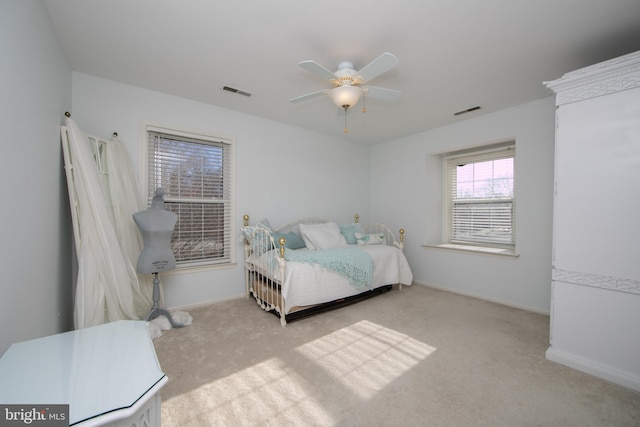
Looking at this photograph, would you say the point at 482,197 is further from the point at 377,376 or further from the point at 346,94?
the point at 377,376

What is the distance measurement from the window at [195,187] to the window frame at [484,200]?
332cm

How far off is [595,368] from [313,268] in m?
2.31

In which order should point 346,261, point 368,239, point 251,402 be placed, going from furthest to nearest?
point 368,239
point 346,261
point 251,402

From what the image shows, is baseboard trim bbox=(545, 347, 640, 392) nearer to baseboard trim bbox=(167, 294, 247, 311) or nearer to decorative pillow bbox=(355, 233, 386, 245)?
decorative pillow bbox=(355, 233, 386, 245)

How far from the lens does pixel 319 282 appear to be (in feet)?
9.27

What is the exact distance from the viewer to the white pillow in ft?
11.5

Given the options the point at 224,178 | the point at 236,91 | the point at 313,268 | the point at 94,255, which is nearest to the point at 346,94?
the point at 236,91

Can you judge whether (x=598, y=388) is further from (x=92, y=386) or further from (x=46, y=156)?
(x=46, y=156)

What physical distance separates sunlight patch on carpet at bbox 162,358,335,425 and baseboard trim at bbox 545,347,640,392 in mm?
1879

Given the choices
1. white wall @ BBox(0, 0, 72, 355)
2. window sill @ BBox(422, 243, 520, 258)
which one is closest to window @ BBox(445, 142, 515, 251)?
window sill @ BBox(422, 243, 520, 258)

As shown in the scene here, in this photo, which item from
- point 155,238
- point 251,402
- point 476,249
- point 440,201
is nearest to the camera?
point 251,402

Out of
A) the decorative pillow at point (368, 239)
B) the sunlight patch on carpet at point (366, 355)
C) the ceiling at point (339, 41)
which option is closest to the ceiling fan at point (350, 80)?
the ceiling at point (339, 41)

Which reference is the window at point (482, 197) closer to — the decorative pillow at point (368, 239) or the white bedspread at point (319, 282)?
the decorative pillow at point (368, 239)

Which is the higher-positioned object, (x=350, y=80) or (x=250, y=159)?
(x=350, y=80)
